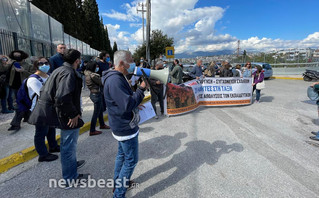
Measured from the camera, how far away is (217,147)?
359cm

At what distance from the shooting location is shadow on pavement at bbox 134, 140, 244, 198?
246cm

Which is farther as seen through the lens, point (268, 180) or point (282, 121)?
point (282, 121)

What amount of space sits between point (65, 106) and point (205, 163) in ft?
7.92

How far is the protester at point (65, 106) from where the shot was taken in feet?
6.77

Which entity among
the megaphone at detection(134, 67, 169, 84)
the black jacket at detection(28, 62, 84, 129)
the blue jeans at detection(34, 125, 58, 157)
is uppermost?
the megaphone at detection(134, 67, 169, 84)

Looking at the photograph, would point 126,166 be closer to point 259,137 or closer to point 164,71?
point 164,71

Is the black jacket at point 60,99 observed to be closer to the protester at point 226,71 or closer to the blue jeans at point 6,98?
the blue jeans at point 6,98

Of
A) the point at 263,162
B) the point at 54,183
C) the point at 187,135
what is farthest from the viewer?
the point at 187,135

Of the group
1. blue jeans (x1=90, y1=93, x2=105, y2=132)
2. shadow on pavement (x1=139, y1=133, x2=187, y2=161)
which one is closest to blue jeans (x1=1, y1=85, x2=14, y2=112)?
blue jeans (x1=90, y1=93, x2=105, y2=132)

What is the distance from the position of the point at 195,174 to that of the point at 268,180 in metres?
1.07

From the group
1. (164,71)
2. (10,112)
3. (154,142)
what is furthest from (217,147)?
(10,112)

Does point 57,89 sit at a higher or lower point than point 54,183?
higher

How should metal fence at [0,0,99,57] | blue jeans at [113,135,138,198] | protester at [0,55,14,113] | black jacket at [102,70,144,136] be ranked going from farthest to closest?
1. metal fence at [0,0,99,57]
2. protester at [0,55,14,113]
3. blue jeans at [113,135,138,198]
4. black jacket at [102,70,144,136]

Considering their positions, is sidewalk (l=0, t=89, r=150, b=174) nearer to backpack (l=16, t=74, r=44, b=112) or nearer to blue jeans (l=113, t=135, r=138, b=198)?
backpack (l=16, t=74, r=44, b=112)
